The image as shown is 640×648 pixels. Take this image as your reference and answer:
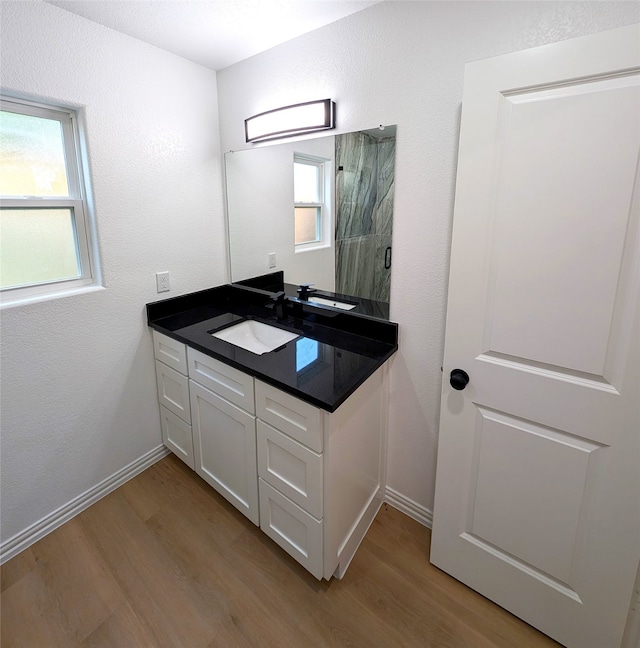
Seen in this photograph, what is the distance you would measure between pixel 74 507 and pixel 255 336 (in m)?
1.26

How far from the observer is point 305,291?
201 cm

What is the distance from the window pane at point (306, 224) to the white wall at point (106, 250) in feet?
2.11

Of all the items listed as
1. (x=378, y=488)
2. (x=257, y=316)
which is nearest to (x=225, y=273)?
(x=257, y=316)

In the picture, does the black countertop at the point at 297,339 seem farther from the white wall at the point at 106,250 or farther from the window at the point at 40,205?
the window at the point at 40,205

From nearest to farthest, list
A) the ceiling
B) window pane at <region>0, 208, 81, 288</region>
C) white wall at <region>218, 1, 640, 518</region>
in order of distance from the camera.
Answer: white wall at <region>218, 1, 640, 518</region> → the ceiling → window pane at <region>0, 208, 81, 288</region>

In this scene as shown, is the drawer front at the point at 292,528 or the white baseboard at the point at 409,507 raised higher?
the drawer front at the point at 292,528

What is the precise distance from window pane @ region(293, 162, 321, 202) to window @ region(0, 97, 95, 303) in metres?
1.03

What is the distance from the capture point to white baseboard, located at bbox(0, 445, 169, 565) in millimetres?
1652

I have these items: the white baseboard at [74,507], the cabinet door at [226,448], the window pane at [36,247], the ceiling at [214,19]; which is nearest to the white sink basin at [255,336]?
the cabinet door at [226,448]

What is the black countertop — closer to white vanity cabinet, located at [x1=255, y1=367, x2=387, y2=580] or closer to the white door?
white vanity cabinet, located at [x1=255, y1=367, x2=387, y2=580]

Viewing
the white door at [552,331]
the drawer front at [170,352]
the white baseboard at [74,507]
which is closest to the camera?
the white door at [552,331]

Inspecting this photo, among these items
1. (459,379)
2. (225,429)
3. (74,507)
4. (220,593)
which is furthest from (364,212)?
(74,507)

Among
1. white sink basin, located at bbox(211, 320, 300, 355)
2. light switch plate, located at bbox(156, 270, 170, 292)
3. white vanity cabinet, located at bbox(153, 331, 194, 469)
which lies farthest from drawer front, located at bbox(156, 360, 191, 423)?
light switch plate, located at bbox(156, 270, 170, 292)

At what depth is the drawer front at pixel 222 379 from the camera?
153cm
